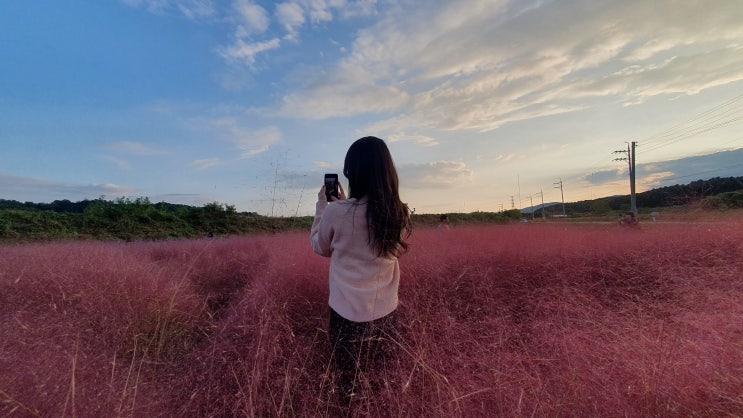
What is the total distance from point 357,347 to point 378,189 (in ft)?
2.13

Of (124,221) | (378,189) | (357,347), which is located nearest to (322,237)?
(378,189)

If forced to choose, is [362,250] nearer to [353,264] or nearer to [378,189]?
[353,264]

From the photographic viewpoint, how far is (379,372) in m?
1.34

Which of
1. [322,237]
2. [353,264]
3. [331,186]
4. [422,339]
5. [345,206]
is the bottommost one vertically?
[422,339]

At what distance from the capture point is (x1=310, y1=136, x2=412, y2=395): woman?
129 centimetres

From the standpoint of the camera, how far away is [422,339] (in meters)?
1.51

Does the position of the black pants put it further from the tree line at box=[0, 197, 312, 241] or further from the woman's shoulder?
the tree line at box=[0, 197, 312, 241]

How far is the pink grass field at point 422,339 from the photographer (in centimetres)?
112

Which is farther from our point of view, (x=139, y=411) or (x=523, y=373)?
(x=523, y=373)

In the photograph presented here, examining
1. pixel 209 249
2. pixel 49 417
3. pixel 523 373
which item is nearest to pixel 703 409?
pixel 523 373

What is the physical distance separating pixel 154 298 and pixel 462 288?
263 cm

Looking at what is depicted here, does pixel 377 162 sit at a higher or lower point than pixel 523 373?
higher

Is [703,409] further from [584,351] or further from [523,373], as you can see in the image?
[523,373]

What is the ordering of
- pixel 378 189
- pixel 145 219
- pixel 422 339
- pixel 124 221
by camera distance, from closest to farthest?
pixel 378 189
pixel 422 339
pixel 124 221
pixel 145 219
